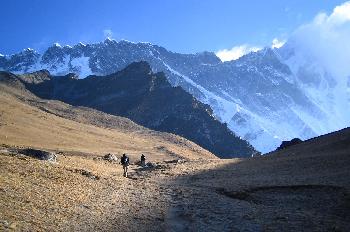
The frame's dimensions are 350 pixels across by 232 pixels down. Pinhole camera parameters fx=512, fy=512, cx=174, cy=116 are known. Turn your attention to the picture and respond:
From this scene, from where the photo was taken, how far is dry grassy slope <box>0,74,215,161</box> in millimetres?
107438

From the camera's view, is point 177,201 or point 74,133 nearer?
point 177,201

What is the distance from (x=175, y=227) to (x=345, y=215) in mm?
10741

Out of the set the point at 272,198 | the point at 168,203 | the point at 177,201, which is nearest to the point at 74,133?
the point at 272,198

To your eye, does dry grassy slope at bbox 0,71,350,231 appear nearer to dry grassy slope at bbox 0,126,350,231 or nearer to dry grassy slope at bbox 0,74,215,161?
dry grassy slope at bbox 0,126,350,231

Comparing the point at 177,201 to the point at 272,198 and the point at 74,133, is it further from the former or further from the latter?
the point at 74,133

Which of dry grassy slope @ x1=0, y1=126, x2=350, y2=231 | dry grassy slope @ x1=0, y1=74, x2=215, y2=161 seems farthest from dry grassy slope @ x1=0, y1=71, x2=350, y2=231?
dry grassy slope @ x1=0, y1=74, x2=215, y2=161

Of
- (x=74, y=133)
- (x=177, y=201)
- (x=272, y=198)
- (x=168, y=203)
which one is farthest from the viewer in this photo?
(x=74, y=133)

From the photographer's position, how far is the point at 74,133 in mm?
134750

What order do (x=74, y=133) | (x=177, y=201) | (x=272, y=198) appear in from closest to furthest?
(x=177, y=201), (x=272, y=198), (x=74, y=133)

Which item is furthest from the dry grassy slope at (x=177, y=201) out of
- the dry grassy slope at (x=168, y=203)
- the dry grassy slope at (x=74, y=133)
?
the dry grassy slope at (x=74, y=133)

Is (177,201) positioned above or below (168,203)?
above

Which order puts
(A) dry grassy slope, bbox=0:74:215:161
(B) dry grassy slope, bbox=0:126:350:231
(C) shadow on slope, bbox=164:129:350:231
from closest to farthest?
1. (B) dry grassy slope, bbox=0:126:350:231
2. (C) shadow on slope, bbox=164:129:350:231
3. (A) dry grassy slope, bbox=0:74:215:161

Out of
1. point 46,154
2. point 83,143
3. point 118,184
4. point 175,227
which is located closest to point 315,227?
point 175,227

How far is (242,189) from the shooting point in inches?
1484
